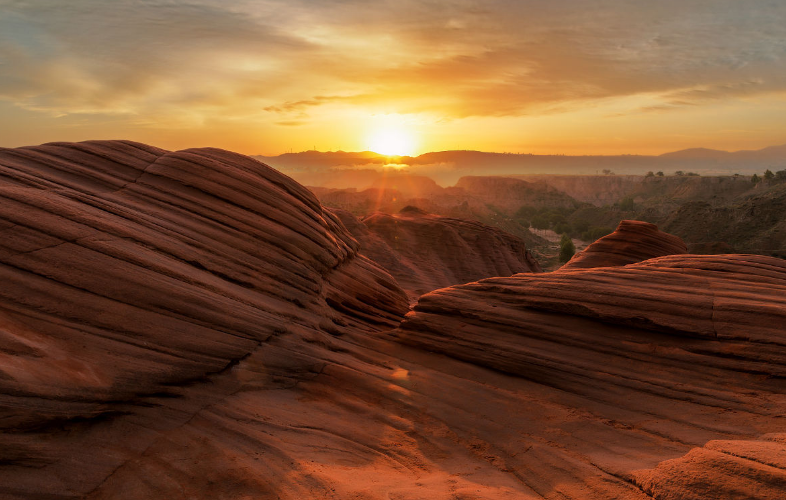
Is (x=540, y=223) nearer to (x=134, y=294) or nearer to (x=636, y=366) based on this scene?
(x=636, y=366)

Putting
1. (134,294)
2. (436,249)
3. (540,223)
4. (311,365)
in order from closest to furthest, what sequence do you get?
(134,294) → (311,365) → (436,249) → (540,223)

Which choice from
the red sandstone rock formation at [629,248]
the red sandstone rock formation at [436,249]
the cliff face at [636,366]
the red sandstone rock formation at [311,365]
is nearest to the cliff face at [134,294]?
the red sandstone rock formation at [311,365]

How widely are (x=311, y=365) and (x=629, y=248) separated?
84.8ft

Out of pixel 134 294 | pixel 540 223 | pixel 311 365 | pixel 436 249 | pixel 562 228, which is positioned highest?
pixel 540 223

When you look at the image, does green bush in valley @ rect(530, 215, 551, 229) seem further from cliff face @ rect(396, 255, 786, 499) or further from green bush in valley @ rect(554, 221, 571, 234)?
cliff face @ rect(396, 255, 786, 499)

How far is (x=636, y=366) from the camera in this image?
12.1 metres

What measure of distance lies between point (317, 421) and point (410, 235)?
38.1 meters

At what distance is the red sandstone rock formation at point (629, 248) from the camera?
2969 cm

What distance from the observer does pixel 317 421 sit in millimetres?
10484

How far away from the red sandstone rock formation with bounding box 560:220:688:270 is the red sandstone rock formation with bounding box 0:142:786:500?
1415 cm

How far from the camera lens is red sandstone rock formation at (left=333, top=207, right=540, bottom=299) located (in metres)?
42.2

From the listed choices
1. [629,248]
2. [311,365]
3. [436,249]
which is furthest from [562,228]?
[311,365]

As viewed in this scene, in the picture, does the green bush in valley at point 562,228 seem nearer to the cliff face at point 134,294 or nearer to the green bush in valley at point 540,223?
the green bush in valley at point 540,223

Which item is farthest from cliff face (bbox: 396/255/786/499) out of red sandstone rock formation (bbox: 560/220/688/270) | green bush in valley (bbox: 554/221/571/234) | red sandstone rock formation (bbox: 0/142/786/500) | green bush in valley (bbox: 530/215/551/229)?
green bush in valley (bbox: 530/215/551/229)
